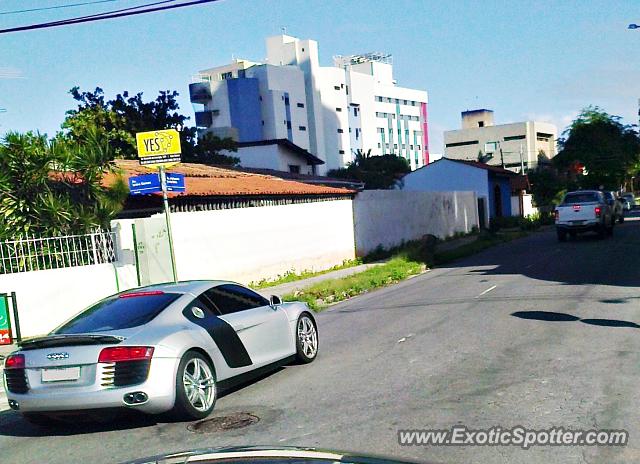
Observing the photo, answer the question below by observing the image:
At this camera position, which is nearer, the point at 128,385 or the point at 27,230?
the point at 128,385

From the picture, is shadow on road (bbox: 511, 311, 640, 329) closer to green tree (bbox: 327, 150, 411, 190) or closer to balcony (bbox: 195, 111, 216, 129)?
green tree (bbox: 327, 150, 411, 190)

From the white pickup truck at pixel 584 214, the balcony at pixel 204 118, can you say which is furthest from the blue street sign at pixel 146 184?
the balcony at pixel 204 118

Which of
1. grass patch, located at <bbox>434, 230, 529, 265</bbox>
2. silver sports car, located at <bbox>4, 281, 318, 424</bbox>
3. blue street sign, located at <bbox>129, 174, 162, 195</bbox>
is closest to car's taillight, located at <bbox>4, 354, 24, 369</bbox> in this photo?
silver sports car, located at <bbox>4, 281, 318, 424</bbox>

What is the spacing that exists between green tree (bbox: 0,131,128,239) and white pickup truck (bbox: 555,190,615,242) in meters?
20.5

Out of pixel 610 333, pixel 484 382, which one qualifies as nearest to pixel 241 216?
pixel 610 333

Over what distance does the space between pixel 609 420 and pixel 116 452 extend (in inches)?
168

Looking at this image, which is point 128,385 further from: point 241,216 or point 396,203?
point 396,203

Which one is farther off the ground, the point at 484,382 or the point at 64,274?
the point at 64,274

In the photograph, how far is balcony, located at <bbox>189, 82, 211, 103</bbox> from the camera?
8569 centimetres

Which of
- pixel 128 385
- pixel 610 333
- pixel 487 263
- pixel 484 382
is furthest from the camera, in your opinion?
pixel 487 263

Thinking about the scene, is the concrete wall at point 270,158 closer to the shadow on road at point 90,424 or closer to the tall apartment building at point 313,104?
the tall apartment building at point 313,104

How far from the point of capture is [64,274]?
15.3 metres

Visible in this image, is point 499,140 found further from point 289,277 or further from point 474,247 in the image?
point 289,277

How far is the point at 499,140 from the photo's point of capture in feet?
376
